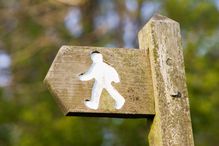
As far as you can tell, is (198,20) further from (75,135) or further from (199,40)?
(75,135)

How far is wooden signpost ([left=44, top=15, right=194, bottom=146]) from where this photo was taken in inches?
46.1

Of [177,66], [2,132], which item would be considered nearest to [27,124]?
[2,132]

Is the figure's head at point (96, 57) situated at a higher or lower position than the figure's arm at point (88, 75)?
higher

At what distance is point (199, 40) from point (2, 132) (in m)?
1.81

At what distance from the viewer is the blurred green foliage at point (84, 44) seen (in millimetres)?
3973

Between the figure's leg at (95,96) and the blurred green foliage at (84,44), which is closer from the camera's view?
the figure's leg at (95,96)

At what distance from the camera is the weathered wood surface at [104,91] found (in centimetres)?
116

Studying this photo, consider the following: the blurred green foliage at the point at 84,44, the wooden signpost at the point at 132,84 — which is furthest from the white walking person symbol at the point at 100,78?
the blurred green foliage at the point at 84,44

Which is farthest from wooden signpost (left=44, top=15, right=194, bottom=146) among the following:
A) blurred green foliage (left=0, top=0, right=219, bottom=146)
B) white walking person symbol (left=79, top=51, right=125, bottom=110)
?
blurred green foliage (left=0, top=0, right=219, bottom=146)

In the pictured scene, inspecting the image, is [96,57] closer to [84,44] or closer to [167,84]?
[167,84]

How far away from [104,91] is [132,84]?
65 millimetres

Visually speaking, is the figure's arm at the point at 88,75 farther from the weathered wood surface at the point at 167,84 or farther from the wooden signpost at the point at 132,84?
the weathered wood surface at the point at 167,84

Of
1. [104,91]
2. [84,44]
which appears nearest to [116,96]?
[104,91]

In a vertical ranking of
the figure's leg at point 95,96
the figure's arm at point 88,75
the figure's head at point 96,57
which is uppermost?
the figure's head at point 96,57
